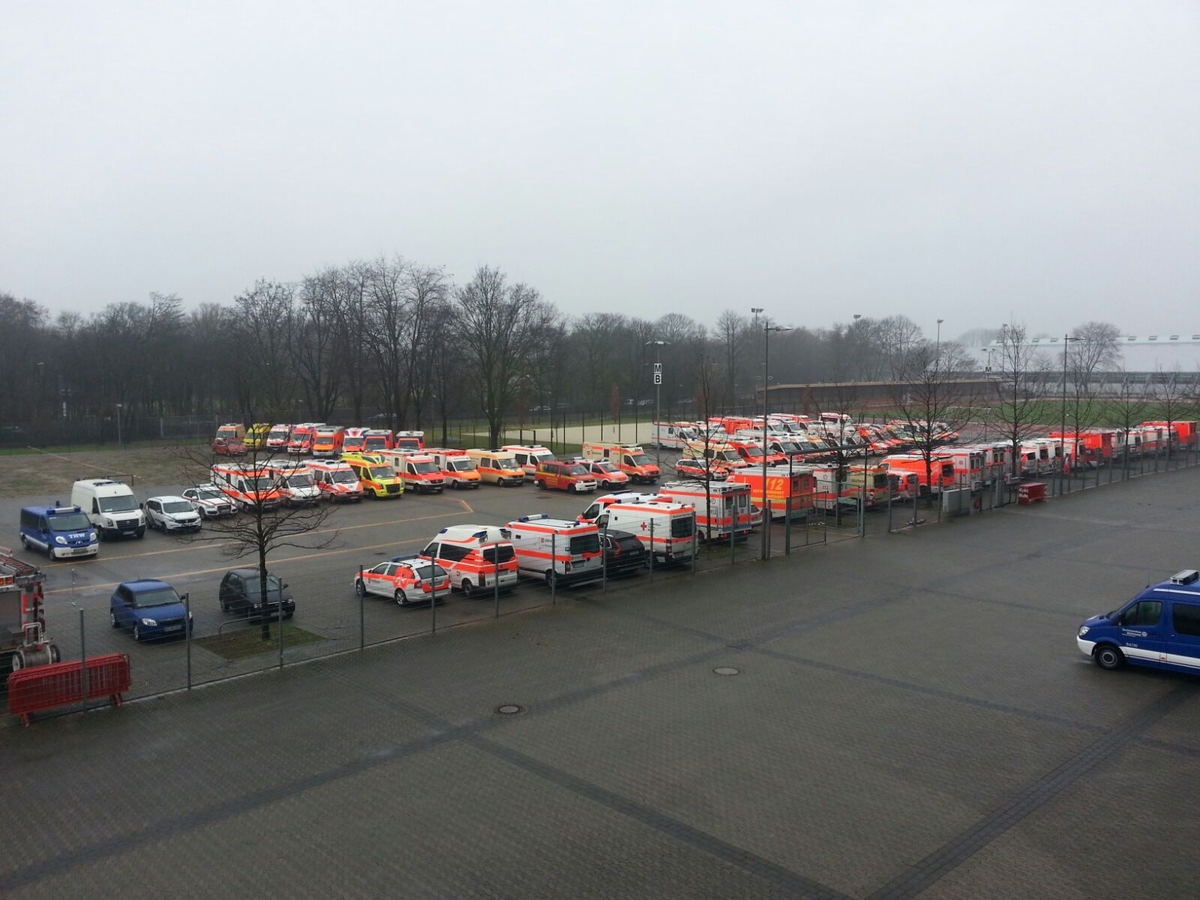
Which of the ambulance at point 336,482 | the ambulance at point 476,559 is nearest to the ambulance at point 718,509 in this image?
the ambulance at point 476,559

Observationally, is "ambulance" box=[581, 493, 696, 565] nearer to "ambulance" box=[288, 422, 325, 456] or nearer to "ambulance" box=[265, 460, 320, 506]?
"ambulance" box=[265, 460, 320, 506]

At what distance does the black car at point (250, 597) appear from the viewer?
735 inches

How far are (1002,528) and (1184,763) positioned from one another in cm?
2056

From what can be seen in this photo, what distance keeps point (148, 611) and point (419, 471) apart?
2455cm

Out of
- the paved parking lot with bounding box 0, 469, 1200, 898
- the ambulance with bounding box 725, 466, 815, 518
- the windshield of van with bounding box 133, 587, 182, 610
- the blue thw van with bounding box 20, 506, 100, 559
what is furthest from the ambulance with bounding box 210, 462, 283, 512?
the ambulance with bounding box 725, 466, 815, 518

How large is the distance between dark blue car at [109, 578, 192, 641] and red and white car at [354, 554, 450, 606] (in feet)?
12.6

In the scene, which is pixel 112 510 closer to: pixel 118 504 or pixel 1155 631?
pixel 118 504

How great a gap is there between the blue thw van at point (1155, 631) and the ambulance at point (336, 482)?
3063 cm

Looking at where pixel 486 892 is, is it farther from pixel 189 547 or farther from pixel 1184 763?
pixel 189 547

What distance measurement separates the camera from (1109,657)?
15.4 m

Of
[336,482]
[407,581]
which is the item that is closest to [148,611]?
[407,581]

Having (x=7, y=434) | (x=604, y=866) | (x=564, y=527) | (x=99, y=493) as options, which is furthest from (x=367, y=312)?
(x=604, y=866)

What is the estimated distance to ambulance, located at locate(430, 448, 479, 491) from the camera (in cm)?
4325

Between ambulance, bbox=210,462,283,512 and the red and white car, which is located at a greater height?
ambulance, bbox=210,462,283,512
